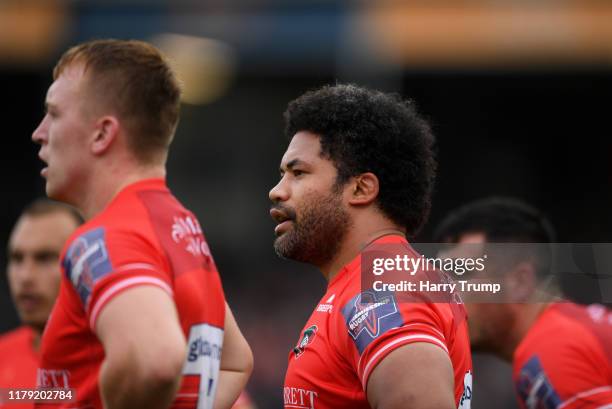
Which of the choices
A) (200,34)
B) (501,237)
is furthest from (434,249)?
(200,34)

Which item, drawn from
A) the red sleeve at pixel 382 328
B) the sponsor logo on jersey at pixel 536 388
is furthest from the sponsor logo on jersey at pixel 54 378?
the sponsor logo on jersey at pixel 536 388

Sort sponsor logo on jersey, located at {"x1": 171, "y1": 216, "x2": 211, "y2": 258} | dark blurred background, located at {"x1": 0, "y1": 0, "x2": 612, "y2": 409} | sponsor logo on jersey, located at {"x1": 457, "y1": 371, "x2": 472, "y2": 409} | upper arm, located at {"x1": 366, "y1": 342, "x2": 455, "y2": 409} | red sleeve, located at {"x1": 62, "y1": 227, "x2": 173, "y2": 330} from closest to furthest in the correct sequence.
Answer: red sleeve, located at {"x1": 62, "y1": 227, "x2": 173, "y2": 330} < upper arm, located at {"x1": 366, "y1": 342, "x2": 455, "y2": 409} < sponsor logo on jersey, located at {"x1": 171, "y1": 216, "x2": 211, "y2": 258} < sponsor logo on jersey, located at {"x1": 457, "y1": 371, "x2": 472, "y2": 409} < dark blurred background, located at {"x1": 0, "y1": 0, "x2": 612, "y2": 409}

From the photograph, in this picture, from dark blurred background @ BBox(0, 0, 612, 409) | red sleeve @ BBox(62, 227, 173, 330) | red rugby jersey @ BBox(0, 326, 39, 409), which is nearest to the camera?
red sleeve @ BBox(62, 227, 173, 330)

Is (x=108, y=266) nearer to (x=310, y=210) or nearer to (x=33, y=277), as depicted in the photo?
(x=310, y=210)

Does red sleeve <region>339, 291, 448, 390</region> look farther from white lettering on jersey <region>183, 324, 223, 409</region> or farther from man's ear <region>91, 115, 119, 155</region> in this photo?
man's ear <region>91, 115, 119, 155</region>

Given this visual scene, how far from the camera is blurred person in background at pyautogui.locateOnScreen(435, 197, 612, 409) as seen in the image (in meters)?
4.56

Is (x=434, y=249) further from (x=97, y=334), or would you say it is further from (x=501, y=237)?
(x=97, y=334)

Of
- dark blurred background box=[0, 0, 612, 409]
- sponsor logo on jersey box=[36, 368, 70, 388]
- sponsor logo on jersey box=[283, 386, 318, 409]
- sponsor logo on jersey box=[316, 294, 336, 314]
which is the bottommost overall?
sponsor logo on jersey box=[36, 368, 70, 388]

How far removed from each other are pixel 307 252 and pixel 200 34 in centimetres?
1182

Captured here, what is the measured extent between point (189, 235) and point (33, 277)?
288cm

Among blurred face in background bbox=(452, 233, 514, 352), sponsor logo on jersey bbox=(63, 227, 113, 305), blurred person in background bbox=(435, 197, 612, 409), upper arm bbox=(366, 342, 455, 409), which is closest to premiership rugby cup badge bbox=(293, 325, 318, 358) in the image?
upper arm bbox=(366, 342, 455, 409)

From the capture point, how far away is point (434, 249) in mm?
4844

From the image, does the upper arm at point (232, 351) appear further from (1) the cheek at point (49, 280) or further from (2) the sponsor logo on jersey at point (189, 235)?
(1) the cheek at point (49, 280)

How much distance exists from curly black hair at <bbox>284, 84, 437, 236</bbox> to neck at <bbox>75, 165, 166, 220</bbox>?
87 cm
